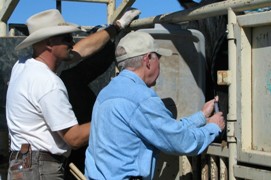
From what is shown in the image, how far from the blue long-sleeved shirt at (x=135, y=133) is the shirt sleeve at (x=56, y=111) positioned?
384mm

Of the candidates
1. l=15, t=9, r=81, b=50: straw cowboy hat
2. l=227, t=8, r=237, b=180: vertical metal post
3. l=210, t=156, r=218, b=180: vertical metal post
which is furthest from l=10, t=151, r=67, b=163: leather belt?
l=227, t=8, r=237, b=180: vertical metal post

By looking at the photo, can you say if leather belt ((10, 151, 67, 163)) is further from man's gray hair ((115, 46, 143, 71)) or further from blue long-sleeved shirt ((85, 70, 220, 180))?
man's gray hair ((115, 46, 143, 71))

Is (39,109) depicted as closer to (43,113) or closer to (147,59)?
(43,113)

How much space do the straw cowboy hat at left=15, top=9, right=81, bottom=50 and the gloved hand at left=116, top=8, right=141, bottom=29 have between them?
40 cm

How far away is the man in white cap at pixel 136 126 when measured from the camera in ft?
8.72

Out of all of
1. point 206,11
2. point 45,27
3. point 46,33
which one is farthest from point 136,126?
point 45,27

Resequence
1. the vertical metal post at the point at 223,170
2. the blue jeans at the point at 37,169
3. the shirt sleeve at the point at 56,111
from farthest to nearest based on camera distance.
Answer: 1. the blue jeans at the point at 37,169
2. the shirt sleeve at the point at 56,111
3. the vertical metal post at the point at 223,170

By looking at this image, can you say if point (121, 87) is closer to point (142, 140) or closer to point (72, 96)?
point (142, 140)

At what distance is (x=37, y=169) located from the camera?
323 centimetres

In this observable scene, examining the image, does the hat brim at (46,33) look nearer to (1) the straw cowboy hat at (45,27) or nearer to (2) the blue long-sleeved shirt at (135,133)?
(1) the straw cowboy hat at (45,27)

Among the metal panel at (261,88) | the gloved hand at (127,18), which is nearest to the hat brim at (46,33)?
the gloved hand at (127,18)

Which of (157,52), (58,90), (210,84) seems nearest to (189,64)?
(210,84)

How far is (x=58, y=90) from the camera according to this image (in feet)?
10.3

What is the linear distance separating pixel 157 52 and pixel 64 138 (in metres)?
0.77
